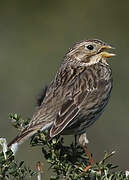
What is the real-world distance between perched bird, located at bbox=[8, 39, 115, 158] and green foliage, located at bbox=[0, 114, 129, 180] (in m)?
0.12

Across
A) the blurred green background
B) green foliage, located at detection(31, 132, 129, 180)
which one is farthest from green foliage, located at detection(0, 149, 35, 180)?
the blurred green background

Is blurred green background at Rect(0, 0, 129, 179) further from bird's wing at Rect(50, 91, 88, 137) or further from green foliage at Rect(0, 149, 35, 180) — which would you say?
green foliage at Rect(0, 149, 35, 180)

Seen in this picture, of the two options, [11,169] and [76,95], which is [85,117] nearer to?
[76,95]

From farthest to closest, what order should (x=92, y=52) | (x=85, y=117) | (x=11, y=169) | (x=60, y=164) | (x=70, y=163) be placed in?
(x=92, y=52) → (x=85, y=117) → (x=70, y=163) → (x=60, y=164) → (x=11, y=169)

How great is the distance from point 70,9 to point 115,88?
219 inches

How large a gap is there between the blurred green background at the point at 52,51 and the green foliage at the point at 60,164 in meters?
2.72

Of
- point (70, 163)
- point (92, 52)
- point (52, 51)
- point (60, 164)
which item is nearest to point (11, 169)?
point (60, 164)

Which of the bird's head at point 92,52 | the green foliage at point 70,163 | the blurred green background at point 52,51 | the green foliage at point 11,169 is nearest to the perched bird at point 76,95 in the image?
the bird's head at point 92,52

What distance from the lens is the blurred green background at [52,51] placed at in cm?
1162

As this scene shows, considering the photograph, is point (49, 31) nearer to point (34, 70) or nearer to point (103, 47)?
point (34, 70)

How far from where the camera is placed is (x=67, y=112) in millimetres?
7371

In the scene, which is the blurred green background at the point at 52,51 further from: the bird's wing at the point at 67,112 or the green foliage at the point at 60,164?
the green foliage at the point at 60,164

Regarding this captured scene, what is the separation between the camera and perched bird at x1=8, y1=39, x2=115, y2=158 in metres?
7.26

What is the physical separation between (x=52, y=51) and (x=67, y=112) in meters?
8.49
